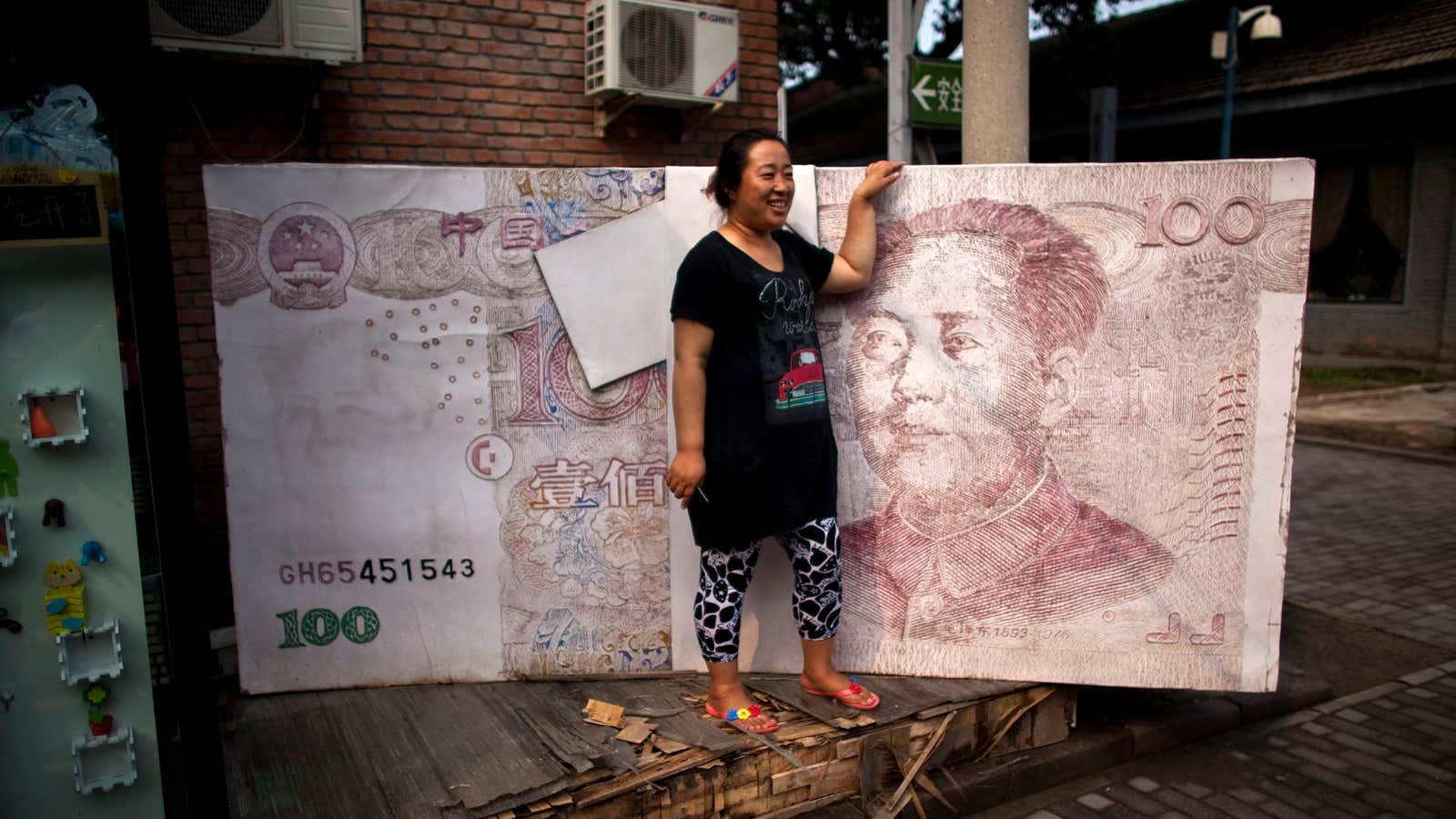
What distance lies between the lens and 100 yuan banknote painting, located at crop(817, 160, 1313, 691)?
3359mm

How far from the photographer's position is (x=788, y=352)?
314 cm

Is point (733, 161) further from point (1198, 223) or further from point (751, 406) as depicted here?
point (1198, 223)

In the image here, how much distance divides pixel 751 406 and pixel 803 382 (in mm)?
194

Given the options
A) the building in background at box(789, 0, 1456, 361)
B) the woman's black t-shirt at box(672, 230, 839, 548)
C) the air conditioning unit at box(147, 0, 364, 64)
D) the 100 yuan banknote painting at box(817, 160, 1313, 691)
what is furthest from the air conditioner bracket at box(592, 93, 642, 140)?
the building in background at box(789, 0, 1456, 361)

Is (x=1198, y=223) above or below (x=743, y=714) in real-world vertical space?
above

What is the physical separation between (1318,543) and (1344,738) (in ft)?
9.32

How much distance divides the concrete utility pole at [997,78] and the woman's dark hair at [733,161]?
48.2 inches

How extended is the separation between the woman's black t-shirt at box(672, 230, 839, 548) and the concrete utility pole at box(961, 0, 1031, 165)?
1.35 metres

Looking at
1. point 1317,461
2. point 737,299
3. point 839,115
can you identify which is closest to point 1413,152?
point 1317,461

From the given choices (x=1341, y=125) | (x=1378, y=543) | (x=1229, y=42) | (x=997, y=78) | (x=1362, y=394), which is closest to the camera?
(x=997, y=78)

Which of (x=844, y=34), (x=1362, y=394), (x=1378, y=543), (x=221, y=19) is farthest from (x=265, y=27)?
(x=844, y=34)

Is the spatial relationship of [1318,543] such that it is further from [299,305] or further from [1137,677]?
[299,305]

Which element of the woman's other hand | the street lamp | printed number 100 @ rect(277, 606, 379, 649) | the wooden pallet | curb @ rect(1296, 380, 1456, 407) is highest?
the street lamp

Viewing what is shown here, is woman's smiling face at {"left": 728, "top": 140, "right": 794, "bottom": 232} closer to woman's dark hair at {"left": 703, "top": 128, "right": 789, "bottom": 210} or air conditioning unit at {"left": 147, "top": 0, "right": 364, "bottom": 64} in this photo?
woman's dark hair at {"left": 703, "top": 128, "right": 789, "bottom": 210}
